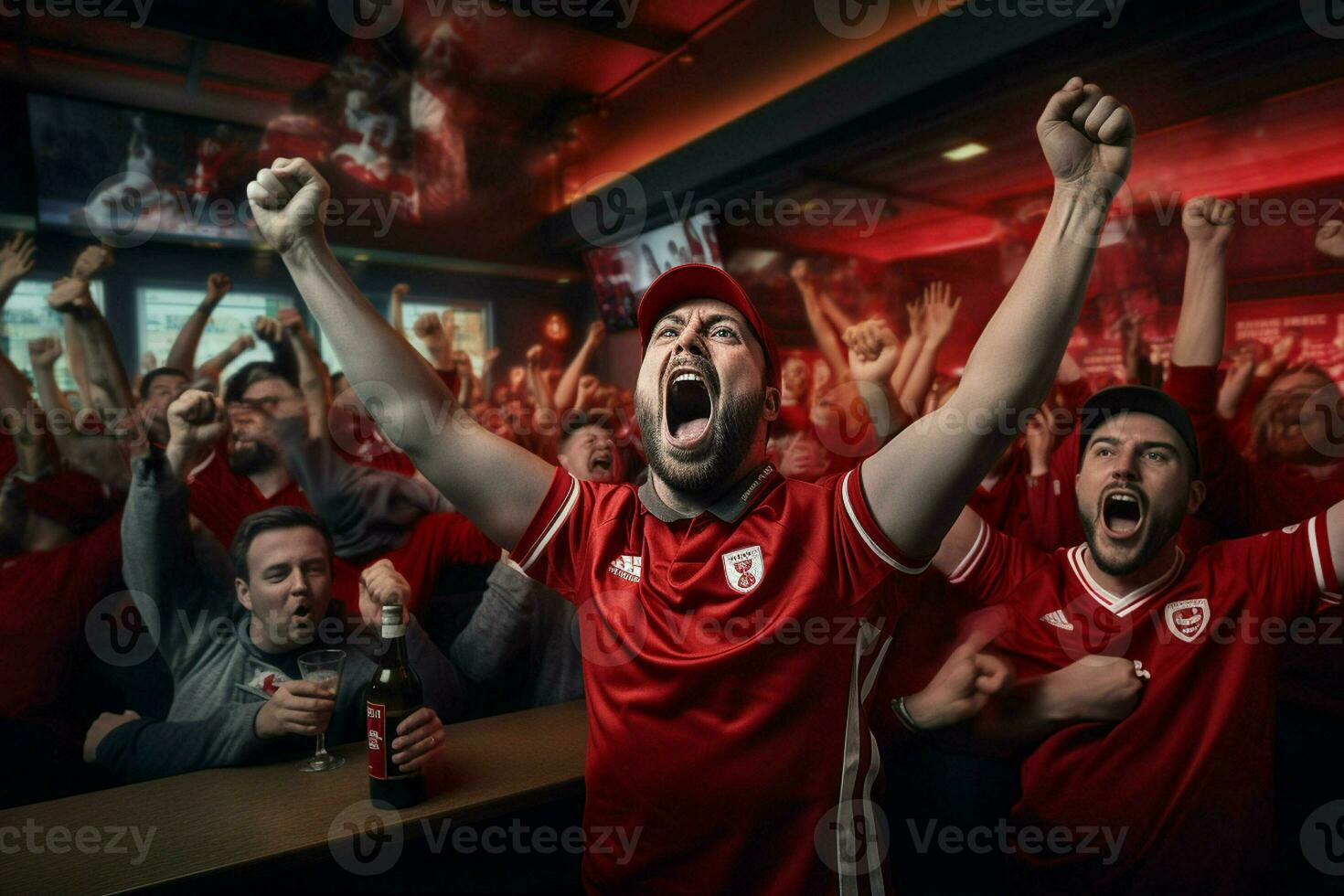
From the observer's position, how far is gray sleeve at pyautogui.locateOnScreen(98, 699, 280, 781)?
1680mm

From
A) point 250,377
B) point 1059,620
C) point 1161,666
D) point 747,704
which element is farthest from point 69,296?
point 1161,666

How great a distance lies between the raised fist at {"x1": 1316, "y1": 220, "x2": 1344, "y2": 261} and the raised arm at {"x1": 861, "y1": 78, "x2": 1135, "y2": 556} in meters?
0.96

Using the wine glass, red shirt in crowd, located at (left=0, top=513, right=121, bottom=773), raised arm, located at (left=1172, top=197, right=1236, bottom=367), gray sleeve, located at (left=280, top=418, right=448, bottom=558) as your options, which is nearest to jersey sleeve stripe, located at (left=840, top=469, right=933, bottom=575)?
raised arm, located at (left=1172, top=197, right=1236, bottom=367)

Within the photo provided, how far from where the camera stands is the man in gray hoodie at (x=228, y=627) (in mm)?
1731

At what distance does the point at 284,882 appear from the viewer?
6.52 ft

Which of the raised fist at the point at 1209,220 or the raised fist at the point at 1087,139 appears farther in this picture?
the raised fist at the point at 1209,220

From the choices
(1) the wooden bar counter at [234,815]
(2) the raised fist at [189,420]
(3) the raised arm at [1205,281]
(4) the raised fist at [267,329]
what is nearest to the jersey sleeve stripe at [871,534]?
(1) the wooden bar counter at [234,815]

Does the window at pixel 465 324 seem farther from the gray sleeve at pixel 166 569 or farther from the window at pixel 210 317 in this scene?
the gray sleeve at pixel 166 569

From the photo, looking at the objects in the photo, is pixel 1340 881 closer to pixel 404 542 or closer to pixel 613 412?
pixel 613 412

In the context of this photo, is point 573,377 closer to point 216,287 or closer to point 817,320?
point 817,320

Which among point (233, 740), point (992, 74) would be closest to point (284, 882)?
point (233, 740)

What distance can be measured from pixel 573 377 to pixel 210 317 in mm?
1347

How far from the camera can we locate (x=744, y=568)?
1218 millimetres

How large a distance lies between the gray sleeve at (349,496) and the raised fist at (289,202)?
63.1 inches
